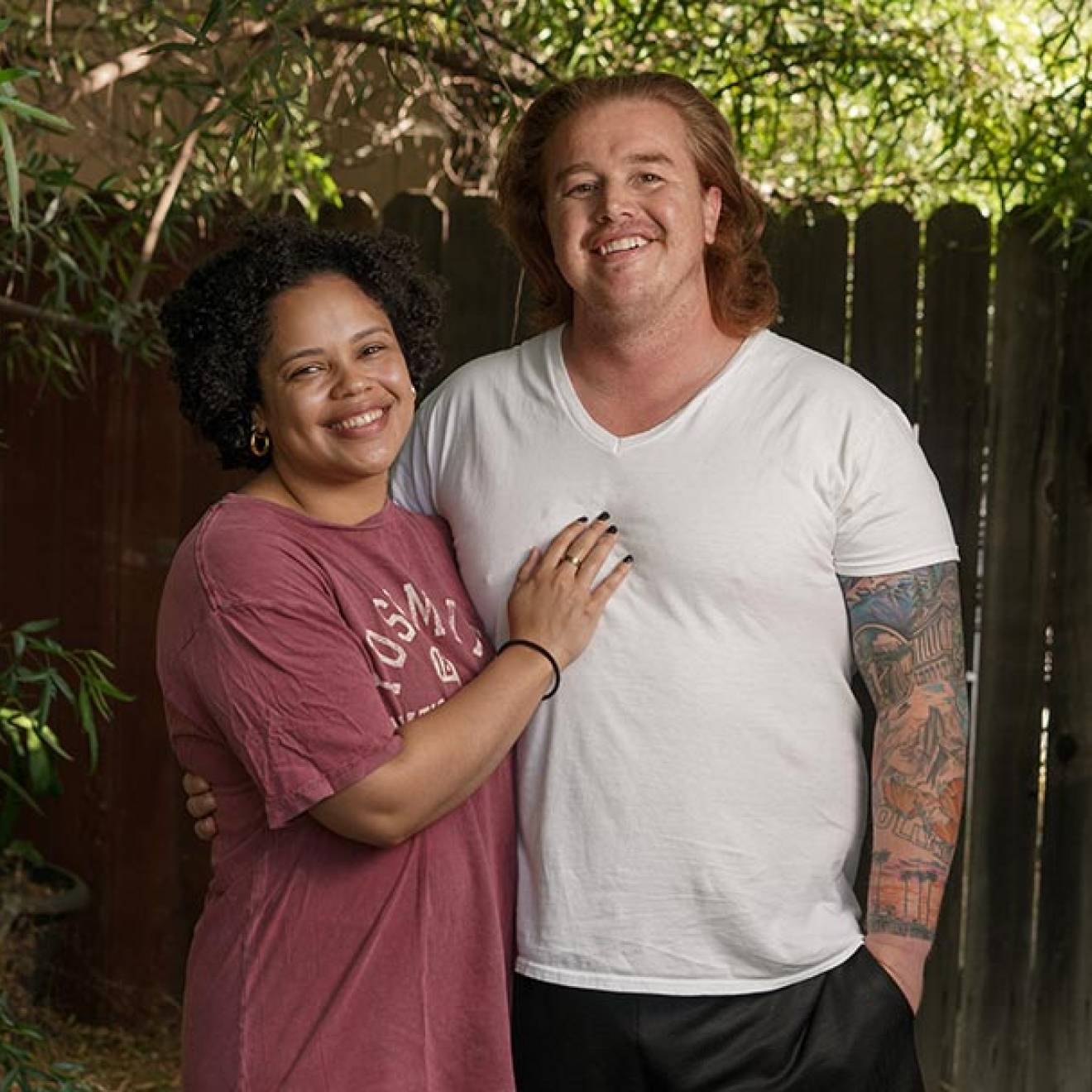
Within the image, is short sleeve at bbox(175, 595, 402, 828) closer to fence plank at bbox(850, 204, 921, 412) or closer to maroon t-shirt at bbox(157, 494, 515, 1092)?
maroon t-shirt at bbox(157, 494, 515, 1092)

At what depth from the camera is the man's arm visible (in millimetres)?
2305

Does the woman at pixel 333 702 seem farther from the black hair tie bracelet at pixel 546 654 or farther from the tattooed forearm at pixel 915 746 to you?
the tattooed forearm at pixel 915 746

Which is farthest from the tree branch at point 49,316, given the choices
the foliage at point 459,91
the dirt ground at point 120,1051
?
the dirt ground at point 120,1051

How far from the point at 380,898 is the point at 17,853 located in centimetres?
261

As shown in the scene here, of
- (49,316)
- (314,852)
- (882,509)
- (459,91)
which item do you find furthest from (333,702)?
(459,91)

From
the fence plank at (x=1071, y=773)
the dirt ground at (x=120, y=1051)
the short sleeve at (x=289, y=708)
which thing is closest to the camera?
the short sleeve at (x=289, y=708)

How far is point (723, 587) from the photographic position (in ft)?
7.36

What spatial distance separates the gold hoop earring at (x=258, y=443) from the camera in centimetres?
227

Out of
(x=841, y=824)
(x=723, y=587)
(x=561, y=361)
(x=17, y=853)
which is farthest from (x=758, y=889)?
(x=17, y=853)

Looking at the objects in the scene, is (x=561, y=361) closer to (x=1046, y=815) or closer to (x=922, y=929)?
(x=922, y=929)

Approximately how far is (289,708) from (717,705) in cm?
54

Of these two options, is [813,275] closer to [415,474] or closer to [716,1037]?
[415,474]

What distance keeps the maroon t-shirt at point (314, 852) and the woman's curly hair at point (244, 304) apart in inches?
5.3

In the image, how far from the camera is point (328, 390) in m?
2.21
